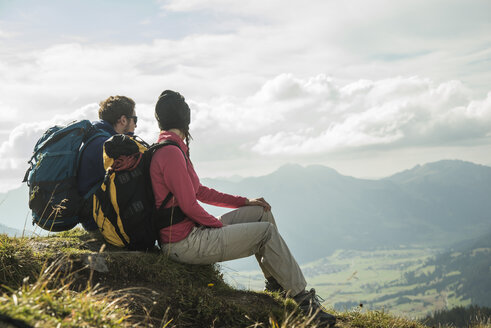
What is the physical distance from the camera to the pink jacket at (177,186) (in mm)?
5578

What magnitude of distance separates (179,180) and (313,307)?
Answer: 2.90 m

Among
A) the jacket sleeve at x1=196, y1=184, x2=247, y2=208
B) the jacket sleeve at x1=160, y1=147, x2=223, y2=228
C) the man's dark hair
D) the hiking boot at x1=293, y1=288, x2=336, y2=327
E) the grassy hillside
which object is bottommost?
the hiking boot at x1=293, y1=288, x2=336, y2=327

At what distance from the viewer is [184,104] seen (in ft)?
19.9

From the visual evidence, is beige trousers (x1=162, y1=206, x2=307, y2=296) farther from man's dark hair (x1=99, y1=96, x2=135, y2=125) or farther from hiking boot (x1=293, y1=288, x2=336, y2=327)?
man's dark hair (x1=99, y1=96, x2=135, y2=125)

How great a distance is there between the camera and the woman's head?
597cm

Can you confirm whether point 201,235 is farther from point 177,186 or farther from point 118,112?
point 118,112

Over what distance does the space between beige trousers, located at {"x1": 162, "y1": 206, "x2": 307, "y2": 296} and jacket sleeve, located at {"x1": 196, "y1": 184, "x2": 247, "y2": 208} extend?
3.20 feet

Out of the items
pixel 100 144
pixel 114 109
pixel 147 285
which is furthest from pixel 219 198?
pixel 114 109

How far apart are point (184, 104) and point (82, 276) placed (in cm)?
304

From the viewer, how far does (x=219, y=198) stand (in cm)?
711

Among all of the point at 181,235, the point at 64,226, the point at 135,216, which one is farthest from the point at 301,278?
the point at 64,226

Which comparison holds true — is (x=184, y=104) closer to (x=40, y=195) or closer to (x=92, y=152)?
(x=92, y=152)

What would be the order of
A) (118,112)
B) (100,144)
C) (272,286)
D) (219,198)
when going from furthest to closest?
(118,112), (219,198), (100,144), (272,286)

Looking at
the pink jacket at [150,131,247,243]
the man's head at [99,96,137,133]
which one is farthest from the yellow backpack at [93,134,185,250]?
the man's head at [99,96,137,133]
